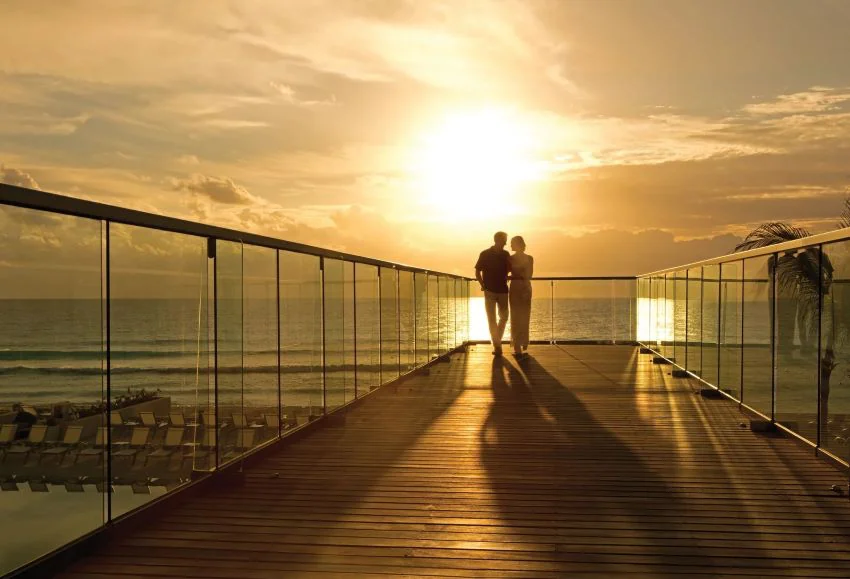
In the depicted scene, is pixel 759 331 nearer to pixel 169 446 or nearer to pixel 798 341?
pixel 798 341

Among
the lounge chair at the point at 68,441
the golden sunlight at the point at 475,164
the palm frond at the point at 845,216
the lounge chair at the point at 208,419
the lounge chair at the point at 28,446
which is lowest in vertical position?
the lounge chair at the point at 28,446

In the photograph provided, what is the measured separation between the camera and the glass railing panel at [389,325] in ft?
25.1

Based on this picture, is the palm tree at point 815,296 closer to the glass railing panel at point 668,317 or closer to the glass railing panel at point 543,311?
the glass railing panel at point 668,317

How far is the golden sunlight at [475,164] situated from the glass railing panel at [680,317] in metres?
7.37

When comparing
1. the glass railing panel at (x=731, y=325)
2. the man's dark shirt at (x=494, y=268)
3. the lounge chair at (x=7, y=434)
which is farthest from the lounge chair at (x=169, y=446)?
the man's dark shirt at (x=494, y=268)

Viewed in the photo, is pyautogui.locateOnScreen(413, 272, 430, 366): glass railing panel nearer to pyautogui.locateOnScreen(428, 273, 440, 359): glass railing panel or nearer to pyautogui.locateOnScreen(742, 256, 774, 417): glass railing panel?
pyautogui.locateOnScreen(428, 273, 440, 359): glass railing panel

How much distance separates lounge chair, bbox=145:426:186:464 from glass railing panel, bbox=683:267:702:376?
459cm

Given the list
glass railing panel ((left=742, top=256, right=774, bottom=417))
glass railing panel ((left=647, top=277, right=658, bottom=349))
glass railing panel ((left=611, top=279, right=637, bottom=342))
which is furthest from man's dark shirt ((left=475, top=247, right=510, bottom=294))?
glass railing panel ((left=742, top=256, right=774, bottom=417))

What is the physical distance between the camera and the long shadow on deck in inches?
122

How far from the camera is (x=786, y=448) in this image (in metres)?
5.19

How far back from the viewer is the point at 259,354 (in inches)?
202

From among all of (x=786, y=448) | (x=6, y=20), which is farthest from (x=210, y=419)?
(x=6, y=20)

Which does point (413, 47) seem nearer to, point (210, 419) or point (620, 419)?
point (620, 419)

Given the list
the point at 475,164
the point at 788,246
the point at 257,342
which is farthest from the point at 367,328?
the point at 475,164
